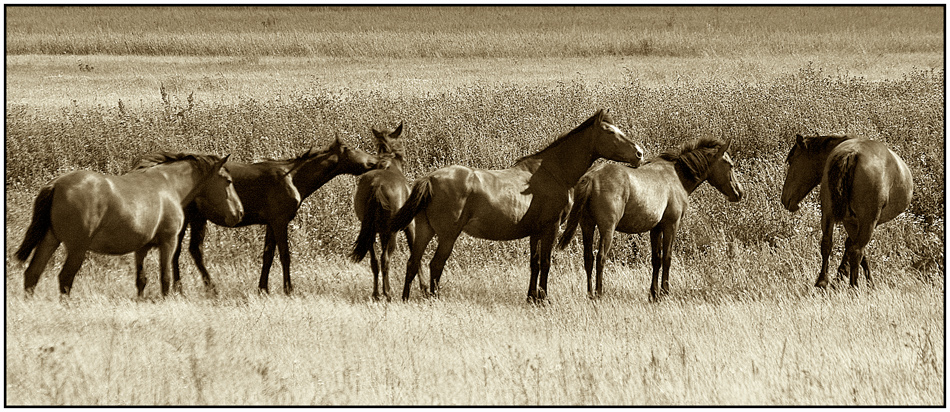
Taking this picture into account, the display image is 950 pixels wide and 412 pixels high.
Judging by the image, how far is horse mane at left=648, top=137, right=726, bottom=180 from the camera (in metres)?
10.3

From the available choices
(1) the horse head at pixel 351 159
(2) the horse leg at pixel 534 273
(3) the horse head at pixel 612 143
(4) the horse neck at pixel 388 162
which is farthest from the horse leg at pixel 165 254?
(3) the horse head at pixel 612 143

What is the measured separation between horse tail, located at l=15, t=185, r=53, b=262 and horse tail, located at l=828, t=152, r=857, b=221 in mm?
7095

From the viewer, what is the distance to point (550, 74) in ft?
87.4

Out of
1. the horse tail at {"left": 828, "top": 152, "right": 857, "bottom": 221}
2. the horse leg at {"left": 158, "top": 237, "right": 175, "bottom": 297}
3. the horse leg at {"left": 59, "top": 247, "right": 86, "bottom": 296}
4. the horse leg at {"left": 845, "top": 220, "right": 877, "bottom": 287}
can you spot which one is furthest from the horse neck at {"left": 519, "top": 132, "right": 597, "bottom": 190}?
the horse leg at {"left": 59, "top": 247, "right": 86, "bottom": 296}

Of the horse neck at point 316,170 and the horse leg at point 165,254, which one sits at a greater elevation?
the horse neck at point 316,170

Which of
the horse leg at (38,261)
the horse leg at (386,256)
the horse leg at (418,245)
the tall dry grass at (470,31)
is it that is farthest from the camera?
the tall dry grass at (470,31)

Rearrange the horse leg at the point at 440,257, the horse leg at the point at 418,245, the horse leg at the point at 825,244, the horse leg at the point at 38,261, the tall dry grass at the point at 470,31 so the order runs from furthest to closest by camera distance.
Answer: the tall dry grass at the point at 470,31 < the horse leg at the point at 825,244 < the horse leg at the point at 418,245 < the horse leg at the point at 440,257 < the horse leg at the point at 38,261

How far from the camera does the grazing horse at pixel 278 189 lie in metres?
10.1

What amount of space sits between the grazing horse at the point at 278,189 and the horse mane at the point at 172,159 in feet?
1.58

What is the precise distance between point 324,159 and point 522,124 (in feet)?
24.4

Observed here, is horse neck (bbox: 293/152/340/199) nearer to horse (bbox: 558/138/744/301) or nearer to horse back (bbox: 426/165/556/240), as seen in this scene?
horse back (bbox: 426/165/556/240)

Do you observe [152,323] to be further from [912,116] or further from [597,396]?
[912,116]

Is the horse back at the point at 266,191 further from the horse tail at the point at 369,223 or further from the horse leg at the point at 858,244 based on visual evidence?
the horse leg at the point at 858,244

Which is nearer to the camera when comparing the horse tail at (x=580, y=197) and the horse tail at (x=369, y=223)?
the horse tail at (x=580, y=197)
